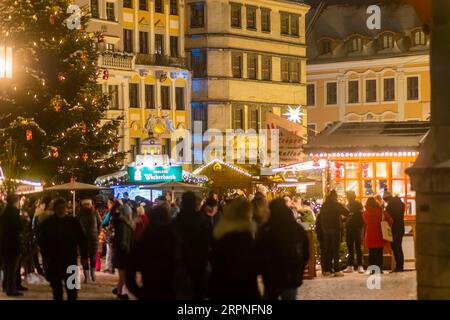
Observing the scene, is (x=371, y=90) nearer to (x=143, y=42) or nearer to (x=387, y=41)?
(x=387, y=41)

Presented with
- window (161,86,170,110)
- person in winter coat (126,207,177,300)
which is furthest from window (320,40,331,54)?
person in winter coat (126,207,177,300)

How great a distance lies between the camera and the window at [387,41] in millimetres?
75062

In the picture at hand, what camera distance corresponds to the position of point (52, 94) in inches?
1661

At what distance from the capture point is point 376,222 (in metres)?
24.3

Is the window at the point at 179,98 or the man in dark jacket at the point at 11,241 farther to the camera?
the window at the point at 179,98

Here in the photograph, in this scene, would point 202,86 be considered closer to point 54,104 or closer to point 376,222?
point 54,104

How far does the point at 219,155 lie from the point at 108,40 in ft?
32.0

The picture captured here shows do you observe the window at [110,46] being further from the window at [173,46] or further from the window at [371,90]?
the window at [371,90]

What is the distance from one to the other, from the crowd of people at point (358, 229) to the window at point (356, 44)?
2016 inches

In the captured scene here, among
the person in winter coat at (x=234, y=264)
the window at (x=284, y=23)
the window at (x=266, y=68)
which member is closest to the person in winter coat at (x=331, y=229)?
the person in winter coat at (x=234, y=264)

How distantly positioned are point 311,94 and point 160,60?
542 inches
